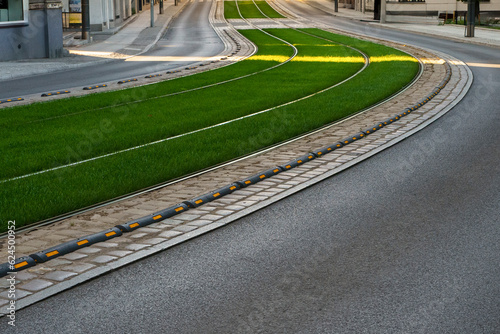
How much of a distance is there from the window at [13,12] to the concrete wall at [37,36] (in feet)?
0.87

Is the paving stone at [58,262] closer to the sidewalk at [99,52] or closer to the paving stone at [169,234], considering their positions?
the paving stone at [169,234]

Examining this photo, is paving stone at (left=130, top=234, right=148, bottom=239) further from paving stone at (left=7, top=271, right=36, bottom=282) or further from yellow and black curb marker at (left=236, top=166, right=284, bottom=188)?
yellow and black curb marker at (left=236, top=166, right=284, bottom=188)

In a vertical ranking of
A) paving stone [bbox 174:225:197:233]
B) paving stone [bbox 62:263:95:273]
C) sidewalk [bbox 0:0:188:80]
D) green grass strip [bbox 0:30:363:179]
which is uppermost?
sidewalk [bbox 0:0:188:80]

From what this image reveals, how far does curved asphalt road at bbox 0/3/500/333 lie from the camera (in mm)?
5375

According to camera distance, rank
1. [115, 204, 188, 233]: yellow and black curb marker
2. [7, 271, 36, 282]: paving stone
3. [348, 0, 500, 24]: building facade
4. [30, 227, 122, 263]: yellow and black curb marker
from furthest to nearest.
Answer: [348, 0, 500, 24]: building facade → [115, 204, 188, 233]: yellow and black curb marker → [30, 227, 122, 263]: yellow and black curb marker → [7, 271, 36, 282]: paving stone

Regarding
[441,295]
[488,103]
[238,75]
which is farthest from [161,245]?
[238,75]

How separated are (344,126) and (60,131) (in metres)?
5.36

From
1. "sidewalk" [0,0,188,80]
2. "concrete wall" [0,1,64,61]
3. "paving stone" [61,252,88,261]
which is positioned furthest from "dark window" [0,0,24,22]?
"paving stone" [61,252,88,261]

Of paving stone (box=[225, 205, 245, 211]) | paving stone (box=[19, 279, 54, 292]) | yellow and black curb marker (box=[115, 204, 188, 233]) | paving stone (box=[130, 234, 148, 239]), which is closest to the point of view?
paving stone (box=[19, 279, 54, 292])

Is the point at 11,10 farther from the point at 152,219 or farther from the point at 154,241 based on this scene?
the point at 154,241

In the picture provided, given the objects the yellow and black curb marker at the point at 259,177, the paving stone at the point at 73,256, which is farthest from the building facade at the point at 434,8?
the paving stone at the point at 73,256

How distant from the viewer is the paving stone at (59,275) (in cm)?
623

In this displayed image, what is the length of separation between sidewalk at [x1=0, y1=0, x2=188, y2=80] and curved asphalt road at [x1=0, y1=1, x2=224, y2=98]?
0.63 meters

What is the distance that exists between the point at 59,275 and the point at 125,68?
21360 millimetres
